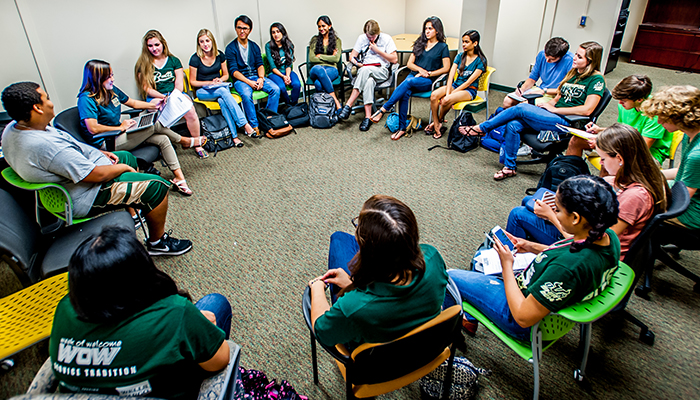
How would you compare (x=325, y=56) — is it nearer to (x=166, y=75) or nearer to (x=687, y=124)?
(x=166, y=75)

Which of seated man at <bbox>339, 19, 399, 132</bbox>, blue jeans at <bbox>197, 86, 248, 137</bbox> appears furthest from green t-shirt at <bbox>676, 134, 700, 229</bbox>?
blue jeans at <bbox>197, 86, 248, 137</bbox>

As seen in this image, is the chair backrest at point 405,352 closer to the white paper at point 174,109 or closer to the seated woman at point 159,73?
the white paper at point 174,109

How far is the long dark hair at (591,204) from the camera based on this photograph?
1.34m

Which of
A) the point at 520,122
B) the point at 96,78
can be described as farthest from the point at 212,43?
the point at 520,122

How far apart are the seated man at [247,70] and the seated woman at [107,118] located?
121 centimetres

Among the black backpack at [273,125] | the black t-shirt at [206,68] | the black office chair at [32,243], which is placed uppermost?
the black t-shirt at [206,68]

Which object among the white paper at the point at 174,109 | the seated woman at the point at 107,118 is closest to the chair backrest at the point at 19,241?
the seated woman at the point at 107,118

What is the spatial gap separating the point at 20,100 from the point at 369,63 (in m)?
3.87

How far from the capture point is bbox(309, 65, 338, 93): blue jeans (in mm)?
4949

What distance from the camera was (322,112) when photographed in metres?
4.90

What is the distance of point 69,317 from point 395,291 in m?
0.91

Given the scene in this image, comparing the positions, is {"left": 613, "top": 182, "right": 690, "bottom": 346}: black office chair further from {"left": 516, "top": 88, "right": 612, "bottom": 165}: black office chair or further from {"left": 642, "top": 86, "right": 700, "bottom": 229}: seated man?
{"left": 516, "top": 88, "right": 612, "bottom": 165}: black office chair

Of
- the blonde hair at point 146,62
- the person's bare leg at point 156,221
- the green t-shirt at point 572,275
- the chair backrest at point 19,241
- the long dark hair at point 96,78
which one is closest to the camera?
the green t-shirt at point 572,275

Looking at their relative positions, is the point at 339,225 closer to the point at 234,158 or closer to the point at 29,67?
the point at 234,158
